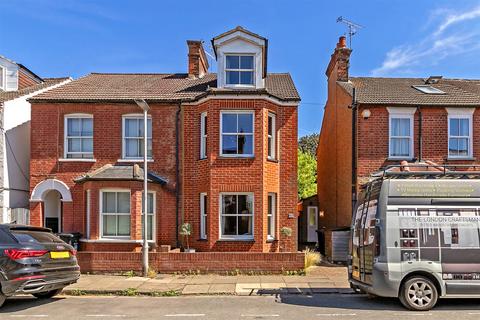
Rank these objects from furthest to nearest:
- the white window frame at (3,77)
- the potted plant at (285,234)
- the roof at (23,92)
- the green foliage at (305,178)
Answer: the green foliage at (305,178)
the white window frame at (3,77)
the roof at (23,92)
the potted plant at (285,234)

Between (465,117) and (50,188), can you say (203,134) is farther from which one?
(465,117)

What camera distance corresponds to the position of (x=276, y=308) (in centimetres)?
996

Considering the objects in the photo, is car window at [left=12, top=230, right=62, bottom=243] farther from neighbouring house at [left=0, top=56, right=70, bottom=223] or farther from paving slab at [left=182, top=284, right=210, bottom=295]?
neighbouring house at [left=0, top=56, right=70, bottom=223]

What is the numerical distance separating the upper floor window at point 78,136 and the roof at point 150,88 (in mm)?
758

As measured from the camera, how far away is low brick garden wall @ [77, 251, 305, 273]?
1473 cm

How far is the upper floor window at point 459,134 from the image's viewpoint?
1847 cm

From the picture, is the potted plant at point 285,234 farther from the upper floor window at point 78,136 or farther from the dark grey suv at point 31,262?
the dark grey suv at point 31,262

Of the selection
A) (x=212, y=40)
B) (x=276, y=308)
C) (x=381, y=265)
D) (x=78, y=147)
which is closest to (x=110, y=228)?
(x=78, y=147)

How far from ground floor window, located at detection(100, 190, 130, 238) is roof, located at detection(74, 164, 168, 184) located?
62 cm

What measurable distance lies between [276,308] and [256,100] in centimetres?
892

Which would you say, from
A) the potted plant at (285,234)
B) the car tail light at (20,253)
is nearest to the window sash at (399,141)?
the potted plant at (285,234)

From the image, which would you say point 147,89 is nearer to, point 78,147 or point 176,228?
point 78,147

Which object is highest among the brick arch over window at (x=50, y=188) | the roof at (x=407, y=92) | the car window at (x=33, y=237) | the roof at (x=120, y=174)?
the roof at (x=407, y=92)

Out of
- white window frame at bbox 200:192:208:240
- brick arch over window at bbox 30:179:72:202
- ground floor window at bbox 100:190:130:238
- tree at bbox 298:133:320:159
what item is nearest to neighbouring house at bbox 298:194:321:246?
white window frame at bbox 200:192:208:240
